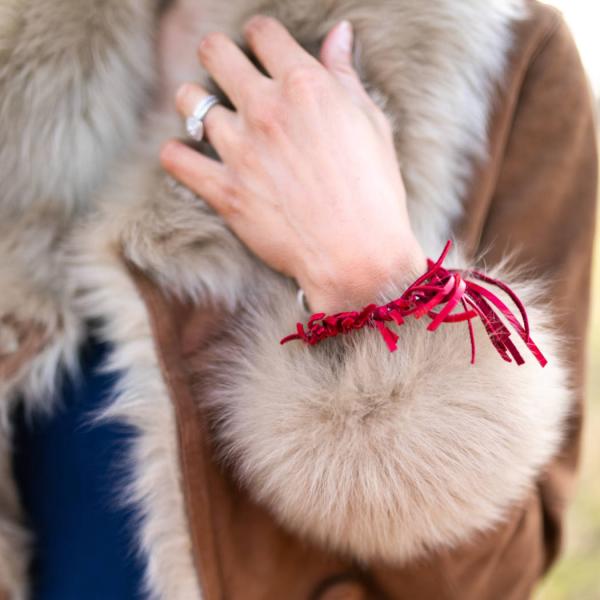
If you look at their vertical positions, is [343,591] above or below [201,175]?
below

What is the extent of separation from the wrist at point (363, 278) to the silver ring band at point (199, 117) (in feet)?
0.70

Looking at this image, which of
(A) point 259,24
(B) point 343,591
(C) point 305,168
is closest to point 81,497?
(B) point 343,591

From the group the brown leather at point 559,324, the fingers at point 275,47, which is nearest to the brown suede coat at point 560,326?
the brown leather at point 559,324

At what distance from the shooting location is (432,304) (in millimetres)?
640

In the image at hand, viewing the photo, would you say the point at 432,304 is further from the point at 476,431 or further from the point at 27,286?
the point at 27,286

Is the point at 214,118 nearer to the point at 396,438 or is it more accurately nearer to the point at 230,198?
the point at 230,198

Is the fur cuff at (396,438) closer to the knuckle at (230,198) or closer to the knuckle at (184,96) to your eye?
the knuckle at (230,198)

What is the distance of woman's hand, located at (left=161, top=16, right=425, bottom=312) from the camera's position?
27.9 inches

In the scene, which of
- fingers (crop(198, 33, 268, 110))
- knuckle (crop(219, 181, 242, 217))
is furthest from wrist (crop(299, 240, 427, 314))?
fingers (crop(198, 33, 268, 110))

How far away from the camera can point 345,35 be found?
76 centimetres

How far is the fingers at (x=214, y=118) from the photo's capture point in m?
0.77

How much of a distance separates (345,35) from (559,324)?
394 millimetres

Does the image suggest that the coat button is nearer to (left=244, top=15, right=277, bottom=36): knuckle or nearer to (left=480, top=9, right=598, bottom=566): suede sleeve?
(left=480, top=9, right=598, bottom=566): suede sleeve

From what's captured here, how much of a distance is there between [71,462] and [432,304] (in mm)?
423
